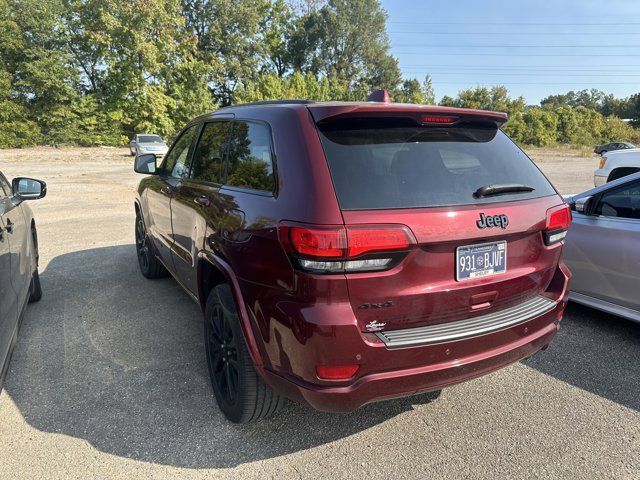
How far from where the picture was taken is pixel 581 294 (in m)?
4.01

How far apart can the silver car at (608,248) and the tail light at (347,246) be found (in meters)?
2.65

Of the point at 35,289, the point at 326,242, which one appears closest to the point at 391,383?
the point at 326,242

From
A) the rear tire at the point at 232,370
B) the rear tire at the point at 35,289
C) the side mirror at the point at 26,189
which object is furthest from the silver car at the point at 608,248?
the rear tire at the point at 35,289

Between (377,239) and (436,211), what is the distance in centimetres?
35

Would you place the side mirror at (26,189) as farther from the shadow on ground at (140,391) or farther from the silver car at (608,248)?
the silver car at (608,248)

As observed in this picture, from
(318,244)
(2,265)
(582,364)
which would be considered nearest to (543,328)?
(582,364)

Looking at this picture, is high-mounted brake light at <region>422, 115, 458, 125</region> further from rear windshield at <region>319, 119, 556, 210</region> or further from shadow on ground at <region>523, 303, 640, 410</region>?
shadow on ground at <region>523, 303, 640, 410</region>

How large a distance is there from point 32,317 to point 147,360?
5.34 feet

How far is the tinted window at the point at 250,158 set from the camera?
2355 millimetres

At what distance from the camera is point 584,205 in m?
3.92

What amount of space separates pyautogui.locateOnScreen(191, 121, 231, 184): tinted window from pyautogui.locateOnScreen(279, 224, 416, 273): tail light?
46.0 inches

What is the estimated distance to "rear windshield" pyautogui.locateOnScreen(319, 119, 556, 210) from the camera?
2.06 m

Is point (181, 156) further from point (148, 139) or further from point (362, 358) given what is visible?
Answer: point (148, 139)

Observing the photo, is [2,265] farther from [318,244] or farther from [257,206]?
[318,244]
